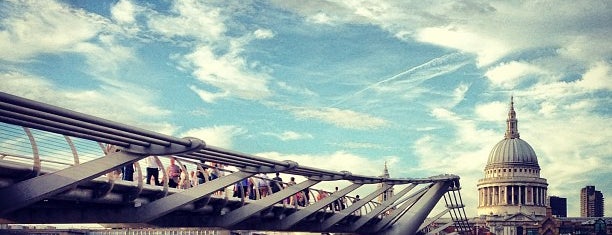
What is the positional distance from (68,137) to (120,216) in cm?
671

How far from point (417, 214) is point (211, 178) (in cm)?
2527

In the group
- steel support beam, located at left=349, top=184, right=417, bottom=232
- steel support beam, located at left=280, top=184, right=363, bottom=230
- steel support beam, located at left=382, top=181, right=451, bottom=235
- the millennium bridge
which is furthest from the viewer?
steel support beam, located at left=382, top=181, right=451, bottom=235

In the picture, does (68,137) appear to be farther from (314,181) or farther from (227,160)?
(314,181)

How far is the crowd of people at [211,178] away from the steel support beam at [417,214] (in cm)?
716

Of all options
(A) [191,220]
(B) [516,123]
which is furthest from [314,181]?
(B) [516,123]

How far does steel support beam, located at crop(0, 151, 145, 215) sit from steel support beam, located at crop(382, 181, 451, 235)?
113 ft

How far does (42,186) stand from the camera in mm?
19078

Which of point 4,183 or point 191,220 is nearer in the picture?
point 4,183

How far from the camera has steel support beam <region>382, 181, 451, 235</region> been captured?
5234cm

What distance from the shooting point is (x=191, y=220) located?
32375mm

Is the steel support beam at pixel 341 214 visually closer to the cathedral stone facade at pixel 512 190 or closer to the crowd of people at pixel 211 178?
the crowd of people at pixel 211 178

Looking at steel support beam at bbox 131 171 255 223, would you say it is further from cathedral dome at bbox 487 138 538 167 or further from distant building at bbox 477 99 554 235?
cathedral dome at bbox 487 138 538 167

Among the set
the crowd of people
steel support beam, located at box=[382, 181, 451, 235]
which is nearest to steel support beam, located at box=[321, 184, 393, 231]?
the crowd of people

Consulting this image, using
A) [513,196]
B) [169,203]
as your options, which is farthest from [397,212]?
[513,196]
